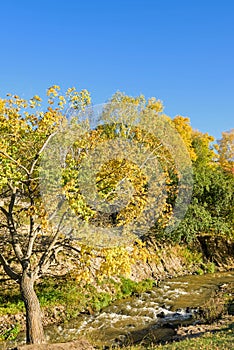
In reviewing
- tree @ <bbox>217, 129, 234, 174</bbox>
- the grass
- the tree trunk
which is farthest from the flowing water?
tree @ <bbox>217, 129, 234, 174</bbox>

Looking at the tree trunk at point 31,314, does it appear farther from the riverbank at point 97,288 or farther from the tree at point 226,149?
the tree at point 226,149

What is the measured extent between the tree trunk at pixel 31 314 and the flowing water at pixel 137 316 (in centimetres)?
213

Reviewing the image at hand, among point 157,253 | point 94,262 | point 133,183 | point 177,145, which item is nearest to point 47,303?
point 94,262

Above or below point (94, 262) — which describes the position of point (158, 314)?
below

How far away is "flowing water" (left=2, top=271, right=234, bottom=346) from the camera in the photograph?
12.6 metres

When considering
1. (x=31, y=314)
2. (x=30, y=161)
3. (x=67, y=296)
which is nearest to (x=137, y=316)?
(x=67, y=296)

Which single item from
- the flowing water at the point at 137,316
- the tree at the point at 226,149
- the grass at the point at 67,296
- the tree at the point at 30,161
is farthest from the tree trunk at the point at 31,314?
the tree at the point at 226,149

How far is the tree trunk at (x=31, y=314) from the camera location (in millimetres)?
10180

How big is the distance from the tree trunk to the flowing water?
7.00ft

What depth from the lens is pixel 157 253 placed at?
1001 inches

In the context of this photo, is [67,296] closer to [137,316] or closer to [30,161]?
[137,316]

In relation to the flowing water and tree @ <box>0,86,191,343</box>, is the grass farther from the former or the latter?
tree @ <box>0,86,191,343</box>

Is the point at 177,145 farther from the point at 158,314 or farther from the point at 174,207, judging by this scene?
the point at 158,314

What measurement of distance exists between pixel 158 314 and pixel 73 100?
8859 mm
